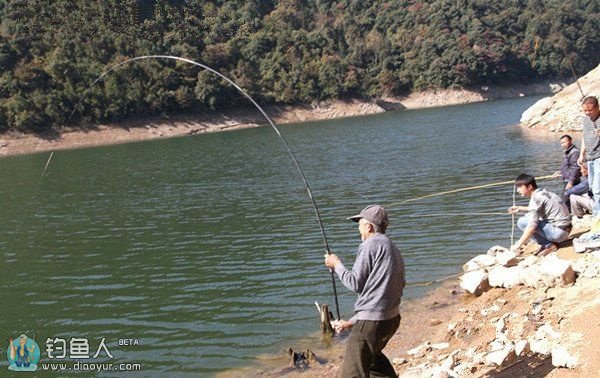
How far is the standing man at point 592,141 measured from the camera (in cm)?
970

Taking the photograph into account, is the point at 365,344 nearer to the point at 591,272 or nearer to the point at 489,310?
the point at 489,310

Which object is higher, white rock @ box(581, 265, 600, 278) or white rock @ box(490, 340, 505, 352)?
white rock @ box(581, 265, 600, 278)

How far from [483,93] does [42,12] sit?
237 feet

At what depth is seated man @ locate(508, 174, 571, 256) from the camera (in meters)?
9.75

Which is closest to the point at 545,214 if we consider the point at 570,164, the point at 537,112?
the point at 570,164

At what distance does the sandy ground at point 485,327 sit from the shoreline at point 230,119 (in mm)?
45585

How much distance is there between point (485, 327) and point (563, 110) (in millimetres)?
36603

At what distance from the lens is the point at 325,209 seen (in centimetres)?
2119

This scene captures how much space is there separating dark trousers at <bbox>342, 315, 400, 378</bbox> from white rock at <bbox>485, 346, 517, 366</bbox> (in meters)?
1.80

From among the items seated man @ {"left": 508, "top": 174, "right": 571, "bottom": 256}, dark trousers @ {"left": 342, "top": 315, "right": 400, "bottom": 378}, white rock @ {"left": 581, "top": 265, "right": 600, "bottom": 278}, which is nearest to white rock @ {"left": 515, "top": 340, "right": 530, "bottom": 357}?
dark trousers @ {"left": 342, "top": 315, "right": 400, "bottom": 378}

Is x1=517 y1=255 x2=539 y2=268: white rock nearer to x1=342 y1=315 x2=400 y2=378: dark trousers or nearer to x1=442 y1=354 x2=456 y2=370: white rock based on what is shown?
x1=442 y1=354 x2=456 y2=370: white rock

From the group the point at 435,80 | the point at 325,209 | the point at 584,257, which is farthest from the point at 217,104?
the point at 584,257

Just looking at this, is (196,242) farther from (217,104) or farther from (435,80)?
(435,80)

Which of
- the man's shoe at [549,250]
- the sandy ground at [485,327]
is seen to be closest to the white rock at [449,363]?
the sandy ground at [485,327]
